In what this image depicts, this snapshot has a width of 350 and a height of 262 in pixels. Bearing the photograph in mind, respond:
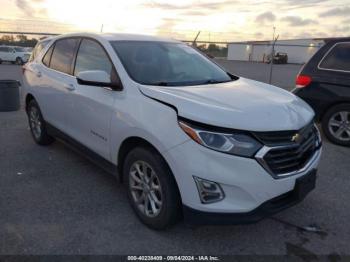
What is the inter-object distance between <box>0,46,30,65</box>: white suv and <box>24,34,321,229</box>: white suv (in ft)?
87.3

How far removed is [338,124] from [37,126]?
16.6 ft

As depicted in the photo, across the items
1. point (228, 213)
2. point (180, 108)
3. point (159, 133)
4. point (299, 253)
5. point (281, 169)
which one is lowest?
point (299, 253)

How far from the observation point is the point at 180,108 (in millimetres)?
2980

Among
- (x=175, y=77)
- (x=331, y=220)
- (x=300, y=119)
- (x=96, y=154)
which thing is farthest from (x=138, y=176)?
(x=331, y=220)

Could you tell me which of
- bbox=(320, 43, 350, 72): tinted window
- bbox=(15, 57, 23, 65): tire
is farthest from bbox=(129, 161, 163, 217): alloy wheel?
bbox=(15, 57, 23, 65): tire

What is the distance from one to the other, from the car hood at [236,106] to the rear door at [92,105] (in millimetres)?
Result: 574

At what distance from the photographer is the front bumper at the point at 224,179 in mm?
2766

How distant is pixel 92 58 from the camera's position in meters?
4.25

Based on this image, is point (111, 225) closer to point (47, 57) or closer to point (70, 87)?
point (70, 87)

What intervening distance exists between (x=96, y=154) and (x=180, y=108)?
1512mm

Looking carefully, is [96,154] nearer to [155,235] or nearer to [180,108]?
[155,235]

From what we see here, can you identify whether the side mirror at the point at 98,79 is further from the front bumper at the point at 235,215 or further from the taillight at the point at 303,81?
the taillight at the point at 303,81

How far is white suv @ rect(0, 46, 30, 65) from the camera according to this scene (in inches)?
1122

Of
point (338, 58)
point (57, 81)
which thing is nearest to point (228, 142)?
point (57, 81)
